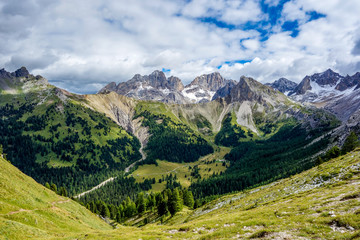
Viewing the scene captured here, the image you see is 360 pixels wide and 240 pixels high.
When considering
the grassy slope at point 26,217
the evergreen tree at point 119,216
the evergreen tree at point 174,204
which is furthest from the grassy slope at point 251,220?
the evergreen tree at point 119,216

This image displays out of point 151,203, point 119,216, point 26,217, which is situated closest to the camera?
point 26,217

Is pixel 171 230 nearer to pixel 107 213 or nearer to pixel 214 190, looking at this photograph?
pixel 107 213

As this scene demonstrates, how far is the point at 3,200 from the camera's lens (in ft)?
139

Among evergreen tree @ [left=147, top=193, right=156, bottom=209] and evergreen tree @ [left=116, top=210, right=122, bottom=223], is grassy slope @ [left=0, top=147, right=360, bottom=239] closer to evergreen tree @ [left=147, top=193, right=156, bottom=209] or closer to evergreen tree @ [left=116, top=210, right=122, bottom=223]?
evergreen tree @ [left=116, top=210, right=122, bottom=223]

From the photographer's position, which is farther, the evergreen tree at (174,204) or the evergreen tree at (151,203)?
the evergreen tree at (151,203)

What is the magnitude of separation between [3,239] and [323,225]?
4121 cm

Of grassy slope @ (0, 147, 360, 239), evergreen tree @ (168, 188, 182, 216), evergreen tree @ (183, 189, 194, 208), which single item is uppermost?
grassy slope @ (0, 147, 360, 239)

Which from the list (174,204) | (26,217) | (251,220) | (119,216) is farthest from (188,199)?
(251,220)

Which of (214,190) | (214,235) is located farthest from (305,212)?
(214,190)

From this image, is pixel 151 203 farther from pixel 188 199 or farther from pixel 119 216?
pixel 188 199

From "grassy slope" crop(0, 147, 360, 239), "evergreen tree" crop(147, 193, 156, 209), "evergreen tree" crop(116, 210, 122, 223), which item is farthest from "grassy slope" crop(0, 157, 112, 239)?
"evergreen tree" crop(147, 193, 156, 209)

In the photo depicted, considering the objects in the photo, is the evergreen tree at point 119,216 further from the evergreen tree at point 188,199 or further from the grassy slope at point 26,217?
the grassy slope at point 26,217

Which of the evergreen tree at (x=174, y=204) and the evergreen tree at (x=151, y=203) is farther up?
the evergreen tree at (x=174, y=204)

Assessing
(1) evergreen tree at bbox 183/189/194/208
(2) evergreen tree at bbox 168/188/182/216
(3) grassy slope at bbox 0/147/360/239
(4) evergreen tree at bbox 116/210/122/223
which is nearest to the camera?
(3) grassy slope at bbox 0/147/360/239
